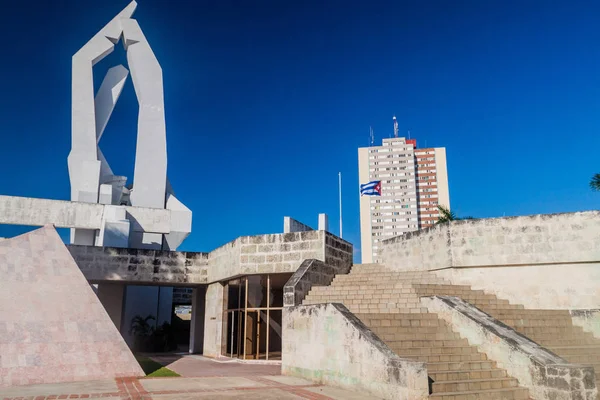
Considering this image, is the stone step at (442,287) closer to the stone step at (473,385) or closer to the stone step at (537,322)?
the stone step at (537,322)

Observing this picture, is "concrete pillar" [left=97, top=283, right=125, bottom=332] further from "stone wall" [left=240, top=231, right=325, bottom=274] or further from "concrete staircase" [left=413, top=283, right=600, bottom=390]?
"concrete staircase" [left=413, top=283, right=600, bottom=390]

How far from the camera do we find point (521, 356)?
768cm

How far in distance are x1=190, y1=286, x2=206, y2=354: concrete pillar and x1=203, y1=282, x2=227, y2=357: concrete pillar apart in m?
2.10

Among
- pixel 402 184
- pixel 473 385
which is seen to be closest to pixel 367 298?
pixel 473 385

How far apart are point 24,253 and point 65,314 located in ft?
5.53

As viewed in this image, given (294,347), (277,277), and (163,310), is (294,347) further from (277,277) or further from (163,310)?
(163,310)

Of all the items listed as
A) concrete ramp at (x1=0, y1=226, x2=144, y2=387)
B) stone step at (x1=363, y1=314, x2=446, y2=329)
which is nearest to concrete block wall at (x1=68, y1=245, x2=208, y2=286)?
concrete ramp at (x1=0, y1=226, x2=144, y2=387)

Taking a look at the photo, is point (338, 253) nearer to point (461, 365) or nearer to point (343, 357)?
point (343, 357)

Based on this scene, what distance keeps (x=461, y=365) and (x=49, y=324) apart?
7.53 metres

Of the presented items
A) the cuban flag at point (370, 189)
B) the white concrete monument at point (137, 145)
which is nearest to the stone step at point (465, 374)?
the cuban flag at point (370, 189)

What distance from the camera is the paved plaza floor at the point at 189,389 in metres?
7.16

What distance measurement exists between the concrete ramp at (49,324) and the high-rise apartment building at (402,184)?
3047 inches

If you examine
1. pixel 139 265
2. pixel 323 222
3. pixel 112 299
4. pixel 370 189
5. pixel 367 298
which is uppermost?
pixel 370 189

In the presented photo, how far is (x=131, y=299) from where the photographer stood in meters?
21.5
